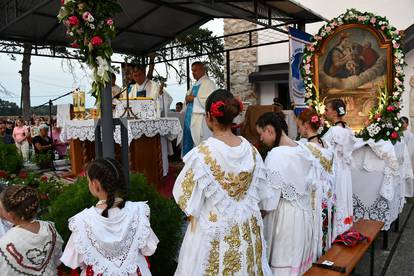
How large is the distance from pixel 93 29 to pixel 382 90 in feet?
17.2

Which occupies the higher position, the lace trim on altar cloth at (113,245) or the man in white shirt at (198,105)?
the man in white shirt at (198,105)

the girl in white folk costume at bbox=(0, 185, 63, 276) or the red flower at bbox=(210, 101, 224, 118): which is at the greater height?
the red flower at bbox=(210, 101, 224, 118)

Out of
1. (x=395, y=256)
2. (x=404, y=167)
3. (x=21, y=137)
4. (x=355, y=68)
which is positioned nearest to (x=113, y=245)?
(x=395, y=256)

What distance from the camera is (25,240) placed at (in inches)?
96.7

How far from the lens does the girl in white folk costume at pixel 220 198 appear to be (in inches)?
104

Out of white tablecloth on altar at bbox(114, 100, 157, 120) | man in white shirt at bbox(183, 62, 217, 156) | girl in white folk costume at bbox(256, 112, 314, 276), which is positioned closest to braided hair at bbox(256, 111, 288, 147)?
girl in white folk costume at bbox(256, 112, 314, 276)

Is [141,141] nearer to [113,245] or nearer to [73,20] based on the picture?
[73,20]

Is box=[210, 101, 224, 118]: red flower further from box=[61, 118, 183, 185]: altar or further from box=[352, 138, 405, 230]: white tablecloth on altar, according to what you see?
box=[352, 138, 405, 230]: white tablecloth on altar

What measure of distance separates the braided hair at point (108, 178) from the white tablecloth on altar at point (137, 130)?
330 cm

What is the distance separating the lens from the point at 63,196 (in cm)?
334

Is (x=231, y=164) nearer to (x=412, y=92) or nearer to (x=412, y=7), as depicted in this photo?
(x=412, y=92)

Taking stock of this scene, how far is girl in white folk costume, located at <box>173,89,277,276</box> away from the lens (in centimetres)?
264

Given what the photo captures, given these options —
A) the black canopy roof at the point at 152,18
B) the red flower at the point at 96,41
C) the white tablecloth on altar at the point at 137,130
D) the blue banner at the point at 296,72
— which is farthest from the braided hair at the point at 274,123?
the black canopy roof at the point at 152,18

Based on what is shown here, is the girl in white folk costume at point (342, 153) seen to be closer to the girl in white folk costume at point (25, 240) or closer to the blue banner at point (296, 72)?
the blue banner at point (296, 72)
